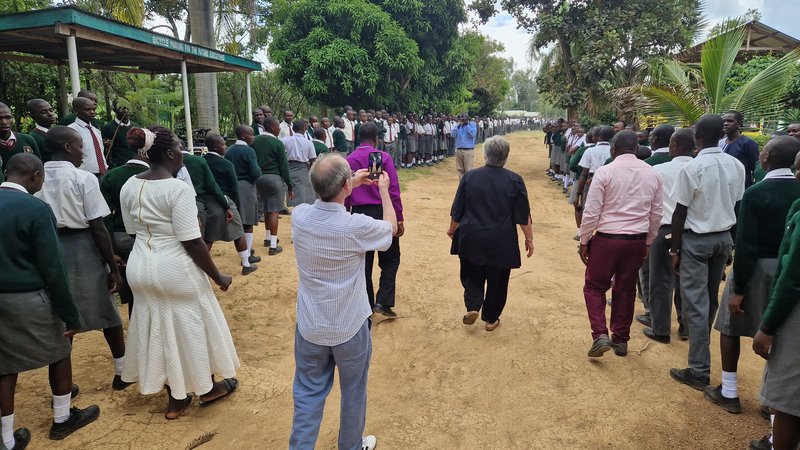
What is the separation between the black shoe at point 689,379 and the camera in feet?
12.3

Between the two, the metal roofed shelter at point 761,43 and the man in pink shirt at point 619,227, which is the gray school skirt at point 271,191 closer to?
the man in pink shirt at point 619,227

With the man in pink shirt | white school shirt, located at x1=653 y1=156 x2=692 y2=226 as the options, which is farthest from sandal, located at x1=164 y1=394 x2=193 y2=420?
white school shirt, located at x1=653 y1=156 x2=692 y2=226

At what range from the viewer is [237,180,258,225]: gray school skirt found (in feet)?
21.3

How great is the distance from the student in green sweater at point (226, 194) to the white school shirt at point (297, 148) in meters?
2.35

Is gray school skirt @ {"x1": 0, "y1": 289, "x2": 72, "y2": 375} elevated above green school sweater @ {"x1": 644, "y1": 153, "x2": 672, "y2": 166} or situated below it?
below

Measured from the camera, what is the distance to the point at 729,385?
346 cm

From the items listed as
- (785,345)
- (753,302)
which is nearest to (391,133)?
(753,302)

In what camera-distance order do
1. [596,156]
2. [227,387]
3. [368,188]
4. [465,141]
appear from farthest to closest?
[465,141], [596,156], [368,188], [227,387]

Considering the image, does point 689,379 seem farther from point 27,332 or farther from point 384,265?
point 27,332

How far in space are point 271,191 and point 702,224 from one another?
17.3ft

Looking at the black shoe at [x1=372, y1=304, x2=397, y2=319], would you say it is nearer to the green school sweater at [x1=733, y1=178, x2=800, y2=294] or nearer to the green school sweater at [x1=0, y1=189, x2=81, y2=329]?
the green school sweater at [x1=0, y1=189, x2=81, y2=329]

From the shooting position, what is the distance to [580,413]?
347cm

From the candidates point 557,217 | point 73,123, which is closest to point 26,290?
point 73,123

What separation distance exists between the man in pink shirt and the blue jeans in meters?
2.32
